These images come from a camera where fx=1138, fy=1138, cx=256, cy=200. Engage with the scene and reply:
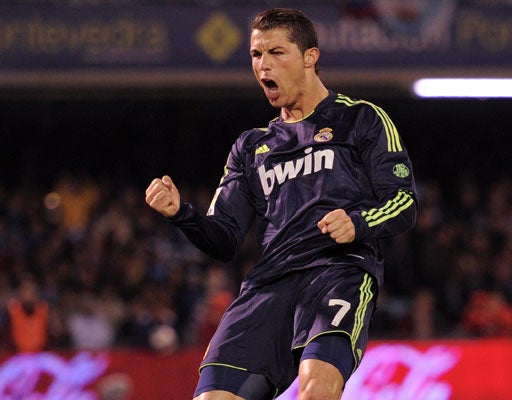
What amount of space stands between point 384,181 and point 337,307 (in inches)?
21.8

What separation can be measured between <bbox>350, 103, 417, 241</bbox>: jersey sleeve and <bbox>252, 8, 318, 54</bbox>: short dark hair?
0.39m

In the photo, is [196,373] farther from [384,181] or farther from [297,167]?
[384,181]

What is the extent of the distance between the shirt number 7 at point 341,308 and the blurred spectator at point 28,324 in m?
6.66

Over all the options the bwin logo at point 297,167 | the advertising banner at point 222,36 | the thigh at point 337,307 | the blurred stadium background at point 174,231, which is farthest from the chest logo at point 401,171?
the advertising banner at point 222,36

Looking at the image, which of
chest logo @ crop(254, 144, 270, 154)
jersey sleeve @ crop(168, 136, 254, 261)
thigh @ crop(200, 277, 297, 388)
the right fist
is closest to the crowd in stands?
jersey sleeve @ crop(168, 136, 254, 261)

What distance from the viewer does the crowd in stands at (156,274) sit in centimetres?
1107

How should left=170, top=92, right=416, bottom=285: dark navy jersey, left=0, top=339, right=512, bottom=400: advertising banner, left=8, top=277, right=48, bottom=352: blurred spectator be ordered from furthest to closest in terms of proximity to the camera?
1. left=8, top=277, right=48, bottom=352: blurred spectator
2. left=0, top=339, right=512, bottom=400: advertising banner
3. left=170, top=92, right=416, bottom=285: dark navy jersey

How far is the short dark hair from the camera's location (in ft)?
15.5

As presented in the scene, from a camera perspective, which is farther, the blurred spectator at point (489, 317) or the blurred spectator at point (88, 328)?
the blurred spectator at point (489, 317)

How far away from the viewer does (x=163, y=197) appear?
462 cm

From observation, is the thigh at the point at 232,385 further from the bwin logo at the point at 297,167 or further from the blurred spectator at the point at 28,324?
the blurred spectator at the point at 28,324

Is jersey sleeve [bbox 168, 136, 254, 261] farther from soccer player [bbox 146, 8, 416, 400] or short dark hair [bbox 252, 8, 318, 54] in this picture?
short dark hair [bbox 252, 8, 318, 54]

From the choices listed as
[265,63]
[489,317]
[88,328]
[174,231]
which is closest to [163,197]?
[265,63]

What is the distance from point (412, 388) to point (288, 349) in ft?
19.2
